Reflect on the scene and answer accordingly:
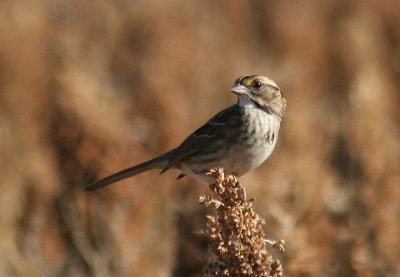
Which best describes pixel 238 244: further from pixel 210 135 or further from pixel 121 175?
pixel 121 175

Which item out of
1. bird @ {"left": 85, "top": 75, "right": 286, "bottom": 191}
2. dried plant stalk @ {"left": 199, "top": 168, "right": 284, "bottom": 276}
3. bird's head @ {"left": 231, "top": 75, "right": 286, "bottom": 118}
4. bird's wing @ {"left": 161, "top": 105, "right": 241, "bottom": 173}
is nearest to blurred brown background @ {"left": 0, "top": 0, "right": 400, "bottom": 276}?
bird @ {"left": 85, "top": 75, "right": 286, "bottom": 191}

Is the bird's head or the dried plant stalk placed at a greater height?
the bird's head

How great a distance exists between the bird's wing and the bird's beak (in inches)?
4.4

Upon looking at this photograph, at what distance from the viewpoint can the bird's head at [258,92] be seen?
4.77 meters

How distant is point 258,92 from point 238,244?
1.87 meters

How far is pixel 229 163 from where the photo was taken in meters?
4.65

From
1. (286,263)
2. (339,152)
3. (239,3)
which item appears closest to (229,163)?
(286,263)

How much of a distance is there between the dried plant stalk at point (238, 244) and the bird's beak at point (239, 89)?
1529 millimetres

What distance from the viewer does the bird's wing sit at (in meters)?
4.76

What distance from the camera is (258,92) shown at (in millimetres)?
4797

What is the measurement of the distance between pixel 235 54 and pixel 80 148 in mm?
6981

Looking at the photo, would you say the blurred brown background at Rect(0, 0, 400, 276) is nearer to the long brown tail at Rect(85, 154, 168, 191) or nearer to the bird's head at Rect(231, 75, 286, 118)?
the long brown tail at Rect(85, 154, 168, 191)

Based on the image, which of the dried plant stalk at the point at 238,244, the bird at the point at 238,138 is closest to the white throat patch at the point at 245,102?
the bird at the point at 238,138

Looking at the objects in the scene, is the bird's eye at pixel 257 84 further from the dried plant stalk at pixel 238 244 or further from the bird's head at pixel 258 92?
the dried plant stalk at pixel 238 244
